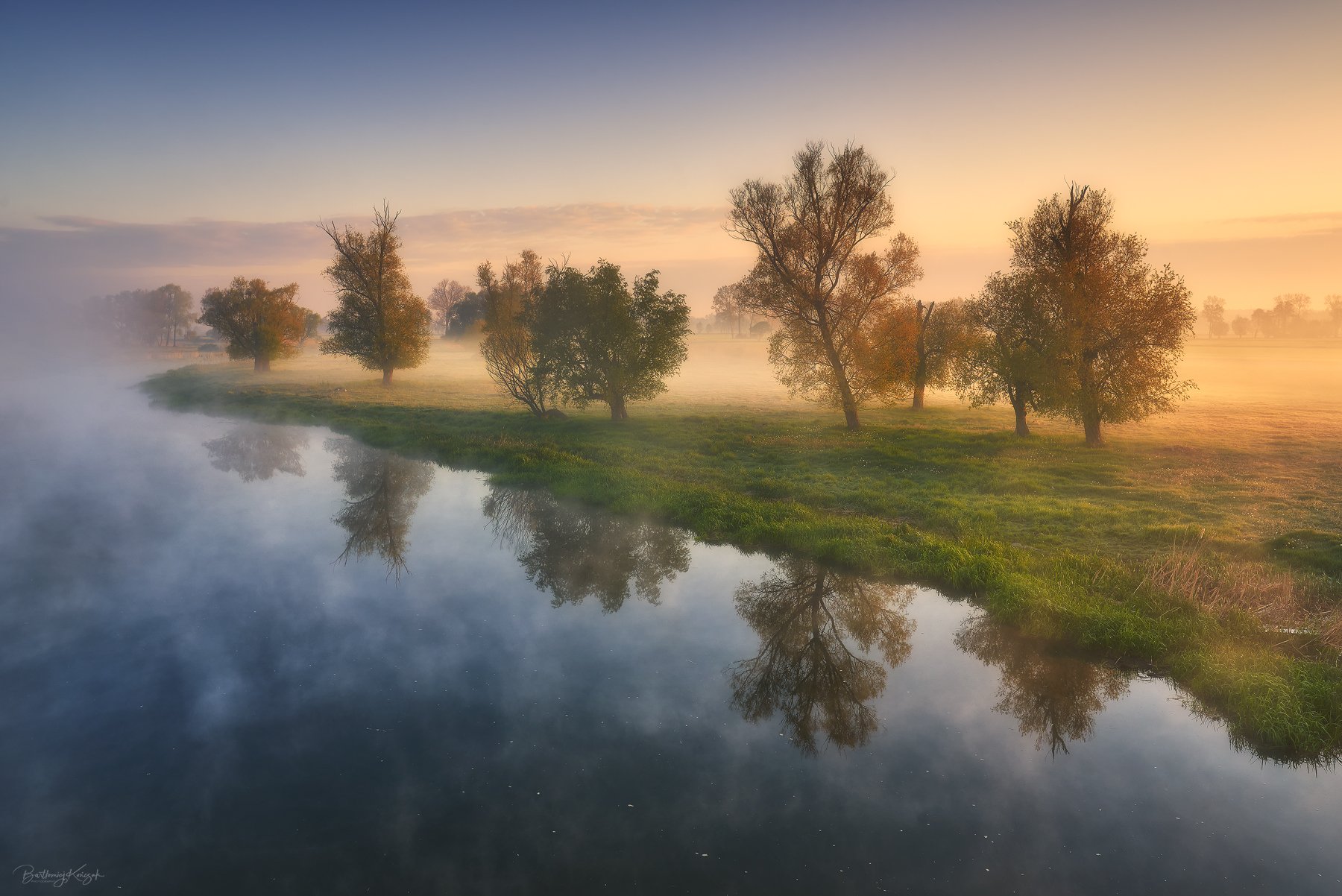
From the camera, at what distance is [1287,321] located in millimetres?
173750

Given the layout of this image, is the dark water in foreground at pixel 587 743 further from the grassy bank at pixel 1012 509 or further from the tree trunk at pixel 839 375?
the tree trunk at pixel 839 375

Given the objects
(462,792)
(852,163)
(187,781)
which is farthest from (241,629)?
(852,163)

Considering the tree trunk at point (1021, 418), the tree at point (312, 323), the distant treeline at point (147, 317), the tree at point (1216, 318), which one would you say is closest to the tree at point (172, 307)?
the distant treeline at point (147, 317)

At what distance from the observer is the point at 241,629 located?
13789mm

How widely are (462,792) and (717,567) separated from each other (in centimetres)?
1030

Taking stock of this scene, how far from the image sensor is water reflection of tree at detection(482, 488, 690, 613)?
1648 cm

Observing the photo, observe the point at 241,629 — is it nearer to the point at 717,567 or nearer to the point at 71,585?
the point at 71,585

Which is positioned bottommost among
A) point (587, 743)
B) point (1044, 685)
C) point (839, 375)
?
point (1044, 685)

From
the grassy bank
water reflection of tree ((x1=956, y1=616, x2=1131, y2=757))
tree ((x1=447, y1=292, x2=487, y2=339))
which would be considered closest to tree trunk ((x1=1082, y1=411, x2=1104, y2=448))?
the grassy bank

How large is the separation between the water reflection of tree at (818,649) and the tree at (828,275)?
22968 millimetres

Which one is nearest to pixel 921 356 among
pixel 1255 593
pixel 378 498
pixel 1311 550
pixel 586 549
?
pixel 1311 550

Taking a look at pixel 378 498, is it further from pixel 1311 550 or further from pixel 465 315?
pixel 465 315

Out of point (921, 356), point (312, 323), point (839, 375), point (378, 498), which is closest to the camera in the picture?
point (378, 498)

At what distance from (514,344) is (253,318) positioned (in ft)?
170
